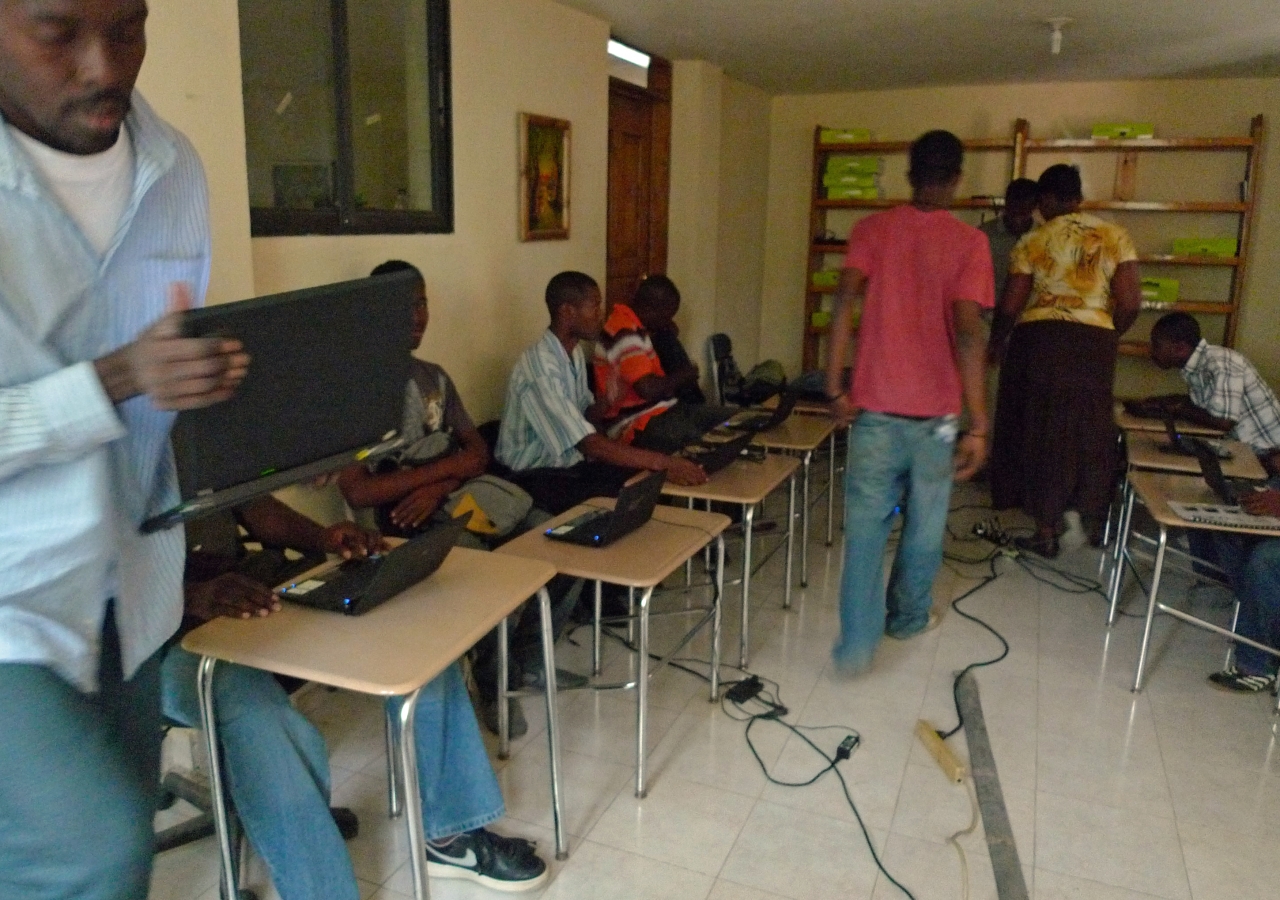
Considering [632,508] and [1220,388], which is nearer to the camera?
[632,508]

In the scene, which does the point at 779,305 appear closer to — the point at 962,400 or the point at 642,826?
the point at 962,400

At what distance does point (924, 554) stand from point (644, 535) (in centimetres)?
107

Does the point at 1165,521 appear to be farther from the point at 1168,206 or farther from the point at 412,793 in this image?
the point at 1168,206

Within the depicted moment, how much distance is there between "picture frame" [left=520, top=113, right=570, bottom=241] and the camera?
376 centimetres

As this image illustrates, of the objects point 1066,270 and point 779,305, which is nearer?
point 1066,270

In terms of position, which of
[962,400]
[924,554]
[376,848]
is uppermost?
[962,400]

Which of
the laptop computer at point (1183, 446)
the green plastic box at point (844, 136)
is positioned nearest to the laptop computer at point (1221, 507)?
the laptop computer at point (1183, 446)

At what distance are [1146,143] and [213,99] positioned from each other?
4904mm

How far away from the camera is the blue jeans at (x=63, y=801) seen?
1.13 meters

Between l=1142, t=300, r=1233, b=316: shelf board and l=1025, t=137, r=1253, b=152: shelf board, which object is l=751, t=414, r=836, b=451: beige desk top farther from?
l=1025, t=137, r=1253, b=152: shelf board

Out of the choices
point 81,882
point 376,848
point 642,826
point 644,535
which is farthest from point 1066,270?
point 81,882

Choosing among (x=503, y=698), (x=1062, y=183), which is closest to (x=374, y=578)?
(x=503, y=698)

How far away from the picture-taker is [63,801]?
45.2 inches

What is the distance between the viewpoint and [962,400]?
2771 mm
